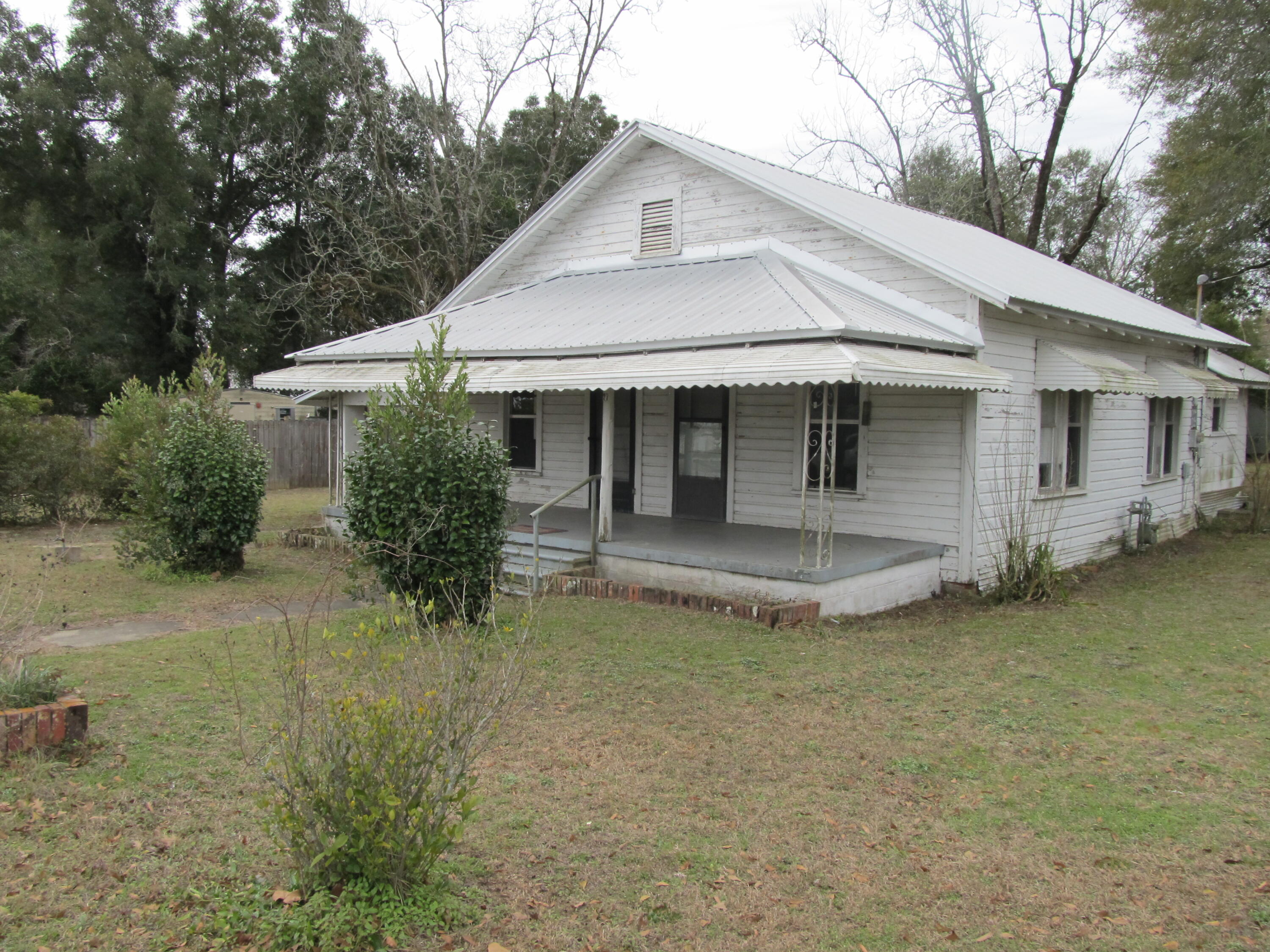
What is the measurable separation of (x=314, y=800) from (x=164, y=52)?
33.0m

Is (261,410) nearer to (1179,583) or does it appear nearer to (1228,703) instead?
(1179,583)

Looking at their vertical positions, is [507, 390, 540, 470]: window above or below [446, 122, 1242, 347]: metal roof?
below

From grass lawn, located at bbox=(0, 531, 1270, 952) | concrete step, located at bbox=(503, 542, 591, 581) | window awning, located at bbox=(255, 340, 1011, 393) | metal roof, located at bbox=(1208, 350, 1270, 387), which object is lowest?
grass lawn, located at bbox=(0, 531, 1270, 952)

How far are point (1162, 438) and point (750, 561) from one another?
10709mm

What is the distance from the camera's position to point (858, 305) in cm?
1080


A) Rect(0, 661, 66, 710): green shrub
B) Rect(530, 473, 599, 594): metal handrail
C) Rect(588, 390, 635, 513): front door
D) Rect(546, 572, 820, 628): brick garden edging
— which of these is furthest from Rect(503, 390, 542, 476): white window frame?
Rect(0, 661, 66, 710): green shrub

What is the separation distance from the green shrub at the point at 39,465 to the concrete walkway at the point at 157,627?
837 cm

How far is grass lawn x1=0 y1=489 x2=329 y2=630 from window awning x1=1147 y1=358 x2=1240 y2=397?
1230 centimetres

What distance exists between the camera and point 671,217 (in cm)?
1398

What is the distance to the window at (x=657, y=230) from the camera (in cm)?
1393

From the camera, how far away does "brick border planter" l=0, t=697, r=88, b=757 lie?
497cm

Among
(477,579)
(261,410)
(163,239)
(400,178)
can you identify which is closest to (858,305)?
(477,579)

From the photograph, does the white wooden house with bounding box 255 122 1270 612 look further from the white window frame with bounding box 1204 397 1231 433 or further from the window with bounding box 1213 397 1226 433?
the window with bounding box 1213 397 1226 433

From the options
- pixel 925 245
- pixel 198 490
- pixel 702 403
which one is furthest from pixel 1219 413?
pixel 198 490
